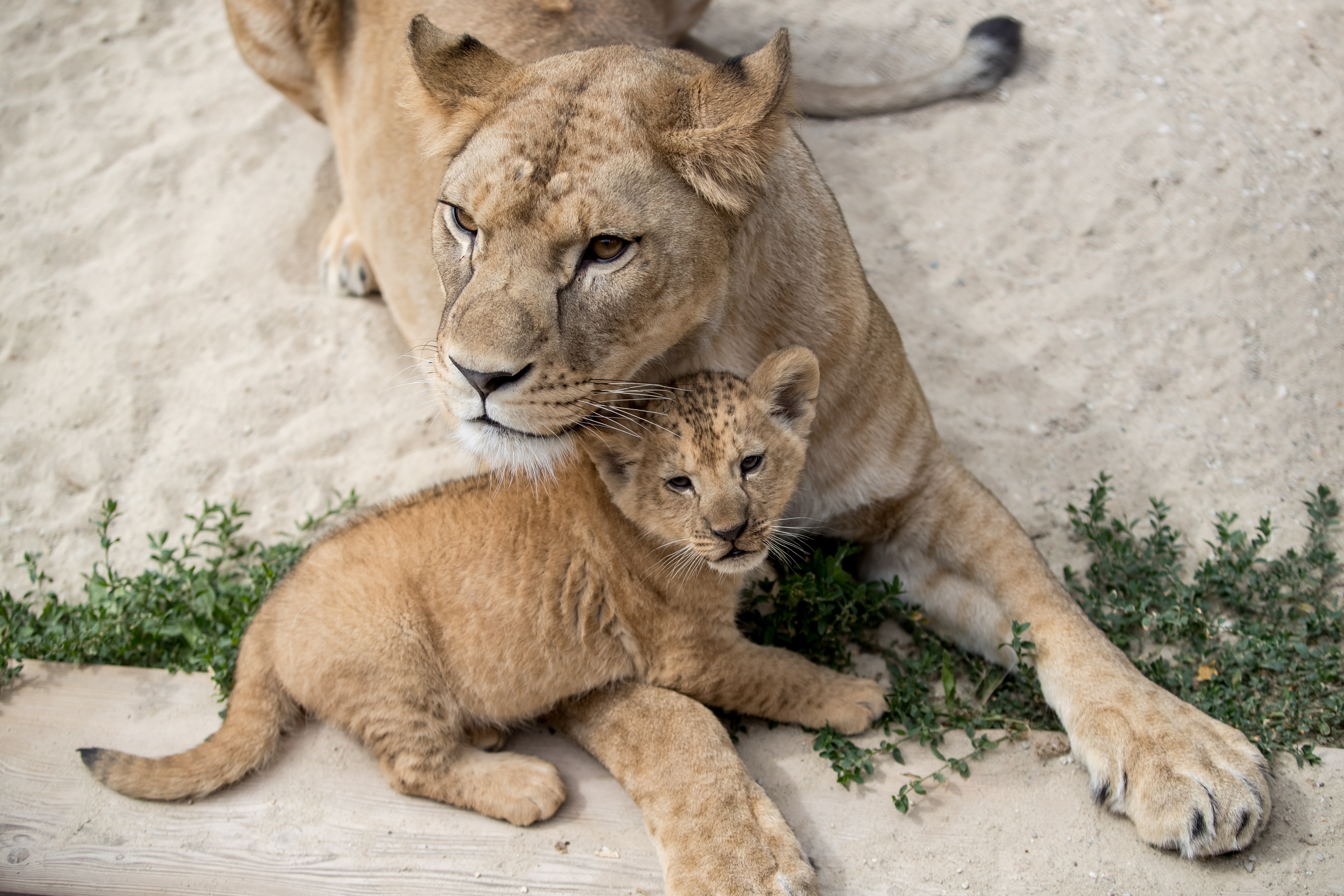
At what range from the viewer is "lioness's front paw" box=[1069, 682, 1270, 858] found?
2.59m

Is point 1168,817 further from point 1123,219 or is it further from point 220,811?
point 1123,219

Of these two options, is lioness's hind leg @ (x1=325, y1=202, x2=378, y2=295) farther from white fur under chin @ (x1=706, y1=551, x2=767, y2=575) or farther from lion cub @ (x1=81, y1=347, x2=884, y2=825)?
white fur under chin @ (x1=706, y1=551, x2=767, y2=575)

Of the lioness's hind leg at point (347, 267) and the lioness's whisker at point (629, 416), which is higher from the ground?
the lioness's whisker at point (629, 416)

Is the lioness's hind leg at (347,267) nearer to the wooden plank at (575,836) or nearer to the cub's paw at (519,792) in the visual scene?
the wooden plank at (575,836)

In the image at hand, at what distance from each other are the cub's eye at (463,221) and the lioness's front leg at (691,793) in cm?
124

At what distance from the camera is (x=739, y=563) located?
2.62m

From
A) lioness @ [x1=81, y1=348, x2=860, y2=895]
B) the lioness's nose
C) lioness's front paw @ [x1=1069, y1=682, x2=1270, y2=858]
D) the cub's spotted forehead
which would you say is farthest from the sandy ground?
the lioness's nose

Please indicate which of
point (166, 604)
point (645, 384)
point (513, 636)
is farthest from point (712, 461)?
point (166, 604)

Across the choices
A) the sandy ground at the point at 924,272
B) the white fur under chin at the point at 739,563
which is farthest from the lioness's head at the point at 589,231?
the sandy ground at the point at 924,272

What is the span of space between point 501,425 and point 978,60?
3583mm

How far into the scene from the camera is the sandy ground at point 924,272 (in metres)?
3.93

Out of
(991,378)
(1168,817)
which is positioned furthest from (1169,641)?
(991,378)

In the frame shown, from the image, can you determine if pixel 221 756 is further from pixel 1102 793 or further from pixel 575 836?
pixel 1102 793

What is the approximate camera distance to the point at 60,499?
3980 mm
